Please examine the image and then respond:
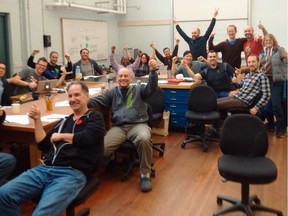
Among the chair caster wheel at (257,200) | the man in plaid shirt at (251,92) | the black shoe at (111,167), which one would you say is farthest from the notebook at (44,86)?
the chair caster wheel at (257,200)

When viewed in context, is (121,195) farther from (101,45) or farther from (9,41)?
(101,45)

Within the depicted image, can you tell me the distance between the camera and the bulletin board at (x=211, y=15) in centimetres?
802

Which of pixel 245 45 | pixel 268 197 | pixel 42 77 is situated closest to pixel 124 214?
pixel 268 197

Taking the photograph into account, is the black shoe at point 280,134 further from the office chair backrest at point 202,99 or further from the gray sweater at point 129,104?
the gray sweater at point 129,104

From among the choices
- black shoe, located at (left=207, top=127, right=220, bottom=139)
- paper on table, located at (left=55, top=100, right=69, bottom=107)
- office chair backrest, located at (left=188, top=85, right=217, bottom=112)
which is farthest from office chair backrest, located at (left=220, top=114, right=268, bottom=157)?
black shoe, located at (left=207, top=127, right=220, bottom=139)

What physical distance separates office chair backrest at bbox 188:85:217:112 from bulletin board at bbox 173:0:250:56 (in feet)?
13.3

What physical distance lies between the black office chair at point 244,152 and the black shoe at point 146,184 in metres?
0.70

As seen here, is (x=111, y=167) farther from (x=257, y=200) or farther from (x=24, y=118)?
(x=257, y=200)

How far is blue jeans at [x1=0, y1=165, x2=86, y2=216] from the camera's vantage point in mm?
2094

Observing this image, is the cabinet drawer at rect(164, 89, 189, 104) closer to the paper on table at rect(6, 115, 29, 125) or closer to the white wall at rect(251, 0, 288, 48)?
the paper on table at rect(6, 115, 29, 125)

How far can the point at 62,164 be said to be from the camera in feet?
7.86

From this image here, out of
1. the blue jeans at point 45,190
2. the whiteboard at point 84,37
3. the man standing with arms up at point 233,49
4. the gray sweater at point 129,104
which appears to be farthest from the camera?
the whiteboard at point 84,37

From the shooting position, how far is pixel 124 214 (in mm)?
2906

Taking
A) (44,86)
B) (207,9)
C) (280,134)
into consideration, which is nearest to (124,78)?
(44,86)
